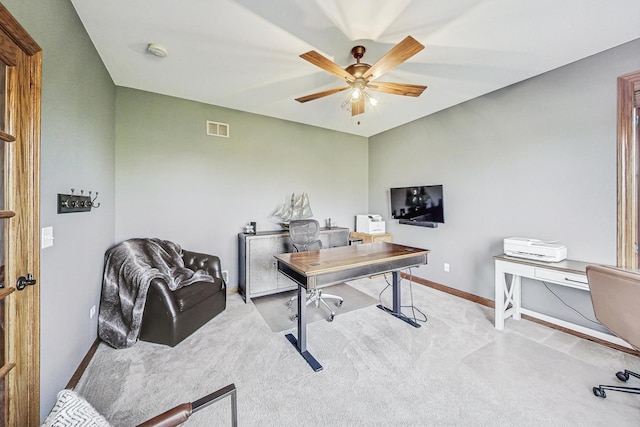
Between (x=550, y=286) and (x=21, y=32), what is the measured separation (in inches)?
180

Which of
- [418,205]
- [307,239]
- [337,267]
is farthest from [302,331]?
[418,205]

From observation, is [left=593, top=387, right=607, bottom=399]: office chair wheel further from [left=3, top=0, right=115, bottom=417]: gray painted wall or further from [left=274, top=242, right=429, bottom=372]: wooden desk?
[left=3, top=0, right=115, bottom=417]: gray painted wall

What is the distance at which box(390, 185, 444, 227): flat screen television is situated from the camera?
3.84 meters

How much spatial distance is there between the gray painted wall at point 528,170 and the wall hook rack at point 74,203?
4.22 m

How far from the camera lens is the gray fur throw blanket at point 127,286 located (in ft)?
7.73

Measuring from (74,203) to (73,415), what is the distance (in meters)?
1.52

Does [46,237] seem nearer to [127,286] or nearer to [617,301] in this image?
[127,286]

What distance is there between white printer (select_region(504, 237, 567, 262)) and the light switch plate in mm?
3940

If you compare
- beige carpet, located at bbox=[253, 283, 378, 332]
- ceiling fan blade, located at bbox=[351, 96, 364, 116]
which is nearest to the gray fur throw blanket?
beige carpet, located at bbox=[253, 283, 378, 332]

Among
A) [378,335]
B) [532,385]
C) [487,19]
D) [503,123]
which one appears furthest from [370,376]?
[503,123]

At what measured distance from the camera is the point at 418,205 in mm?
4125

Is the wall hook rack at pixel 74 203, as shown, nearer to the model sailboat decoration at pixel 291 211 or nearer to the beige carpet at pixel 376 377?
the beige carpet at pixel 376 377

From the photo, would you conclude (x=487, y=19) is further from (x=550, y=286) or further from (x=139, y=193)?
(x=139, y=193)

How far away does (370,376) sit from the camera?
77.7 inches
